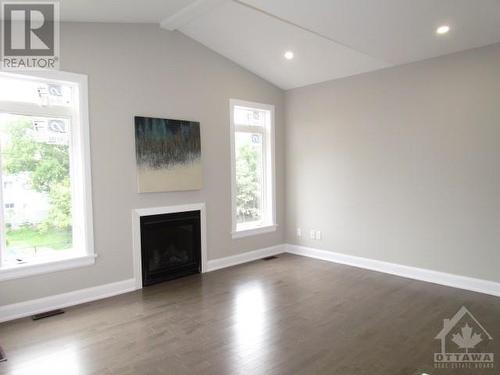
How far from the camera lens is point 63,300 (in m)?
3.65

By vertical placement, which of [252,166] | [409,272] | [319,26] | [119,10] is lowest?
[409,272]

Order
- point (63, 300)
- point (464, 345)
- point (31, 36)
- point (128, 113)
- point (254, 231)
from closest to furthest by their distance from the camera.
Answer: point (464, 345), point (31, 36), point (63, 300), point (128, 113), point (254, 231)

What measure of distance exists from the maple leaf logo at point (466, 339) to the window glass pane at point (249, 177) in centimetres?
320

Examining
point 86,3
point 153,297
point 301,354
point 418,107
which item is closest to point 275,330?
point 301,354

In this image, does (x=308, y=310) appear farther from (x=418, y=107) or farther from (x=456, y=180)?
(x=418, y=107)

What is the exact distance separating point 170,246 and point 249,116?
2.36 m

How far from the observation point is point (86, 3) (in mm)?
3207

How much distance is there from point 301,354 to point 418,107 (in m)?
3.27

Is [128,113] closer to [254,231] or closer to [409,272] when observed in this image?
[254,231]

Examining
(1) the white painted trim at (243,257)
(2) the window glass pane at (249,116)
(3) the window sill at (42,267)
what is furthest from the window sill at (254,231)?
(3) the window sill at (42,267)

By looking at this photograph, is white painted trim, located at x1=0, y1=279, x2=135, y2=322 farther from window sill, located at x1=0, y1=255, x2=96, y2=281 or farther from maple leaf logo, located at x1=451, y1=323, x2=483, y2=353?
maple leaf logo, located at x1=451, y1=323, x2=483, y2=353

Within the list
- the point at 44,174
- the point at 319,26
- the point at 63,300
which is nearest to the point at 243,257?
the point at 63,300

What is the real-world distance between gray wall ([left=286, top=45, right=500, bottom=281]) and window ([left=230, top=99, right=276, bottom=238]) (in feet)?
1.48

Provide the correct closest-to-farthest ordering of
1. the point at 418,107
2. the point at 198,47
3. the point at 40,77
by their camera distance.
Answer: the point at 40,77 < the point at 418,107 < the point at 198,47
